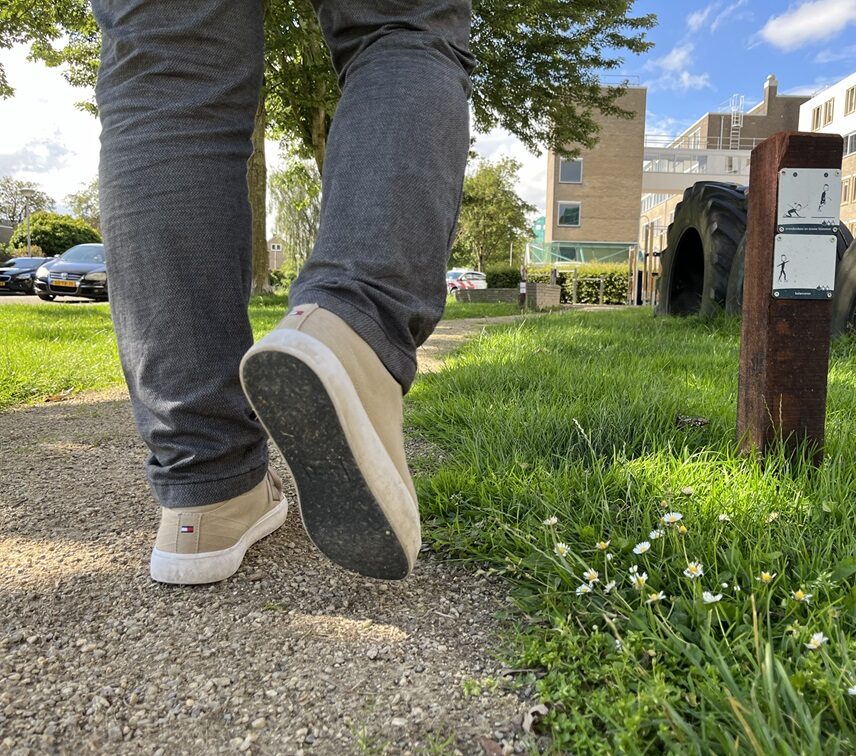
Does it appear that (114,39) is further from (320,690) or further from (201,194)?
(320,690)

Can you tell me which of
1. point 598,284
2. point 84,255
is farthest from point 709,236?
point 598,284

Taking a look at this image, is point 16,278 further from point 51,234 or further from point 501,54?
point 51,234

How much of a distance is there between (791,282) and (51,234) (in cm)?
4945

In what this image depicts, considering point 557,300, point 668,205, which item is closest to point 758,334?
point 557,300

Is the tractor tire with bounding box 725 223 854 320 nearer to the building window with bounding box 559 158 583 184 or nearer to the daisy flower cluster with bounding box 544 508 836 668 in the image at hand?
the daisy flower cluster with bounding box 544 508 836 668

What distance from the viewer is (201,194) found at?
119 centimetres

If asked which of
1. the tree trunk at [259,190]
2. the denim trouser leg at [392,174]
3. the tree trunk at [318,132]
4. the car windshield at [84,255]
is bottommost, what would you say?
the denim trouser leg at [392,174]

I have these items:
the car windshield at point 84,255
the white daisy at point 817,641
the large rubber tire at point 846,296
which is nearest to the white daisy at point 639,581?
the white daisy at point 817,641

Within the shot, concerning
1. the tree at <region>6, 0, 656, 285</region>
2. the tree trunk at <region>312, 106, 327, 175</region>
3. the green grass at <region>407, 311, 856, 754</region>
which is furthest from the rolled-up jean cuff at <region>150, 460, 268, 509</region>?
the tree trunk at <region>312, 106, 327, 175</region>

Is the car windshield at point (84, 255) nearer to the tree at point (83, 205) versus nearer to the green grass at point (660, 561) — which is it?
the green grass at point (660, 561)

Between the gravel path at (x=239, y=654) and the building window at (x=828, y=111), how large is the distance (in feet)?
168

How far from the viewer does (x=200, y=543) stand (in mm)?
1265

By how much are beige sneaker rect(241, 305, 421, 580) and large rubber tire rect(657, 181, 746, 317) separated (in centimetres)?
475

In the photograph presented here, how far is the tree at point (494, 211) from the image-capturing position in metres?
37.2
